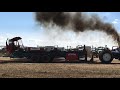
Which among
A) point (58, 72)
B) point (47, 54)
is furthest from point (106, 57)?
point (58, 72)

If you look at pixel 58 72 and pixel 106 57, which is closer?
pixel 58 72

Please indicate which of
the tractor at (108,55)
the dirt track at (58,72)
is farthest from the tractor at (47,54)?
the dirt track at (58,72)

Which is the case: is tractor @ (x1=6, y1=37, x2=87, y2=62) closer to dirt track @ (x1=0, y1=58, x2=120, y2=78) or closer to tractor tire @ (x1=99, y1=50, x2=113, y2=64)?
tractor tire @ (x1=99, y1=50, x2=113, y2=64)

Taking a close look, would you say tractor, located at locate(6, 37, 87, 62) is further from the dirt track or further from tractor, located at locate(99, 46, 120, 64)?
the dirt track

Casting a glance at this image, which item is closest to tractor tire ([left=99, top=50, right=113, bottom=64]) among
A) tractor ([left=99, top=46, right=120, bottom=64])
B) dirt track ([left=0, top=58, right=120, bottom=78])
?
tractor ([left=99, top=46, right=120, bottom=64])

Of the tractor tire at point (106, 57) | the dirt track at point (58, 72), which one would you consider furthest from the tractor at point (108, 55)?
the dirt track at point (58, 72)

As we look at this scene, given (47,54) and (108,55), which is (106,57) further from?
(47,54)

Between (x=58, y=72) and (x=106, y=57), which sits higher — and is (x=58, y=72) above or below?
below

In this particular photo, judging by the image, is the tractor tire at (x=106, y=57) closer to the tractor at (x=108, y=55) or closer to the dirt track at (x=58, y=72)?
the tractor at (x=108, y=55)

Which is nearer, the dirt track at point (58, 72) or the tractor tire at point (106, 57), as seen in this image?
the dirt track at point (58, 72)

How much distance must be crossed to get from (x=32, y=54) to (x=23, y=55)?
2.65 feet

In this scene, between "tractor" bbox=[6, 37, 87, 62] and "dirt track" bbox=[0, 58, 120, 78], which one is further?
"tractor" bbox=[6, 37, 87, 62]
